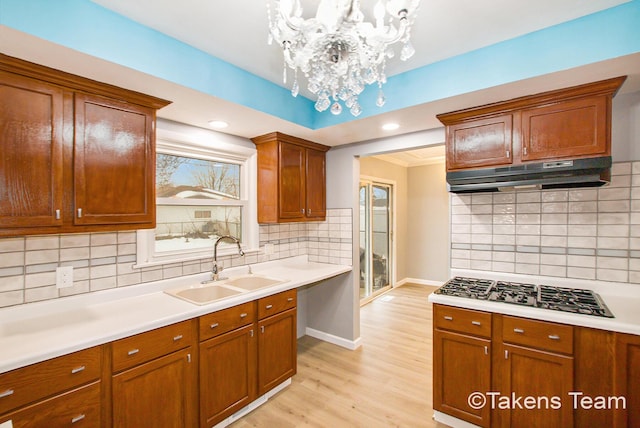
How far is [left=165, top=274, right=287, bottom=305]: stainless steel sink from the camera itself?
90.8 inches

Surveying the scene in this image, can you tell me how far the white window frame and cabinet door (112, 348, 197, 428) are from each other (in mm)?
786

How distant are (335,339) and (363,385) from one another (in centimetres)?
83

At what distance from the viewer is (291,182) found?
119 inches

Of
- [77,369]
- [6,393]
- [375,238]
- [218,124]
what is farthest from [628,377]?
[375,238]

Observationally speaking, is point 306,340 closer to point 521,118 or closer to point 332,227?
point 332,227

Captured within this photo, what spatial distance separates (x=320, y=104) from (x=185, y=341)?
163 cm

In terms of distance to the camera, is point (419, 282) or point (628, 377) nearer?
point (628, 377)

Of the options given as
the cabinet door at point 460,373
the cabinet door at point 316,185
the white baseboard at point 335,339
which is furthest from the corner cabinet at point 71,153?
the white baseboard at point 335,339

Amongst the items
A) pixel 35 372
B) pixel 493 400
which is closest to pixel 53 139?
pixel 35 372

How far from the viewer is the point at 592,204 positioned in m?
2.10

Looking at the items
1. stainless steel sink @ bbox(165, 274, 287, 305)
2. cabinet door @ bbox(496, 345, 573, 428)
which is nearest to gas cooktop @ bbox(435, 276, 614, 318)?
cabinet door @ bbox(496, 345, 573, 428)

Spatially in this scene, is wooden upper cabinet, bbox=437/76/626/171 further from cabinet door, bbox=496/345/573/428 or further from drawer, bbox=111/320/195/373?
drawer, bbox=111/320/195/373

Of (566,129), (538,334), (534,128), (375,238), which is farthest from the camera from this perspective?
(375,238)

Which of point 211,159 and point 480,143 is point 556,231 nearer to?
point 480,143
